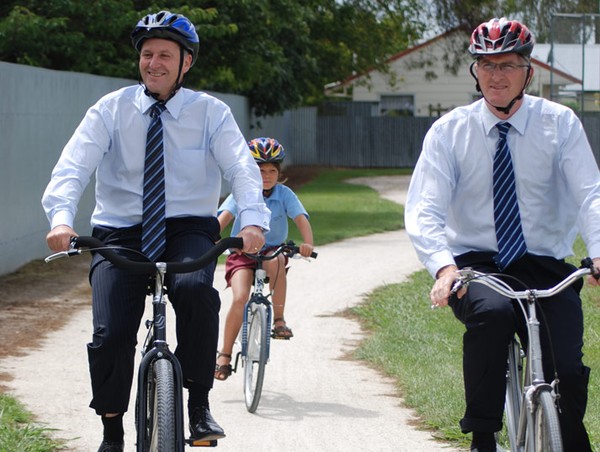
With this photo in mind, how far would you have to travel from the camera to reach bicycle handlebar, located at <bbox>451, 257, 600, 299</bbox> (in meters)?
4.57

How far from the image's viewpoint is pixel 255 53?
25219 millimetres

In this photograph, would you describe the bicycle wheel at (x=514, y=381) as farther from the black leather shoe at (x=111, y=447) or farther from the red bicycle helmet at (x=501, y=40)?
the black leather shoe at (x=111, y=447)

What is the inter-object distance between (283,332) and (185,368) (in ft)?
10.6

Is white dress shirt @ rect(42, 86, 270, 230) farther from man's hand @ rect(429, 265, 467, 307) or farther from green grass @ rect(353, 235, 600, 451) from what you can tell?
green grass @ rect(353, 235, 600, 451)

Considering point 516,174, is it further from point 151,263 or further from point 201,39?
point 201,39

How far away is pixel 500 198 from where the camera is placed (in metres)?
5.08

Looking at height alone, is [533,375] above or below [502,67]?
below

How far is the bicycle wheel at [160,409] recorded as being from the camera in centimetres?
475

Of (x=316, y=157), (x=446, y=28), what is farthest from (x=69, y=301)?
(x=316, y=157)

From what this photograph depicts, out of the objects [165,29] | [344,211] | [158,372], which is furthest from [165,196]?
[344,211]

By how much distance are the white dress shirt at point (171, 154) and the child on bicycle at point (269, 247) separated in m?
2.54

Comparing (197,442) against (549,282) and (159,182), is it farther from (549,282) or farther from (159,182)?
(549,282)

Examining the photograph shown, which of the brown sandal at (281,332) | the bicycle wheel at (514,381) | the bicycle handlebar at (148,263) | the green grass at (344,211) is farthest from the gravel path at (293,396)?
the green grass at (344,211)

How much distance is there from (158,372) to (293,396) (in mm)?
3415
